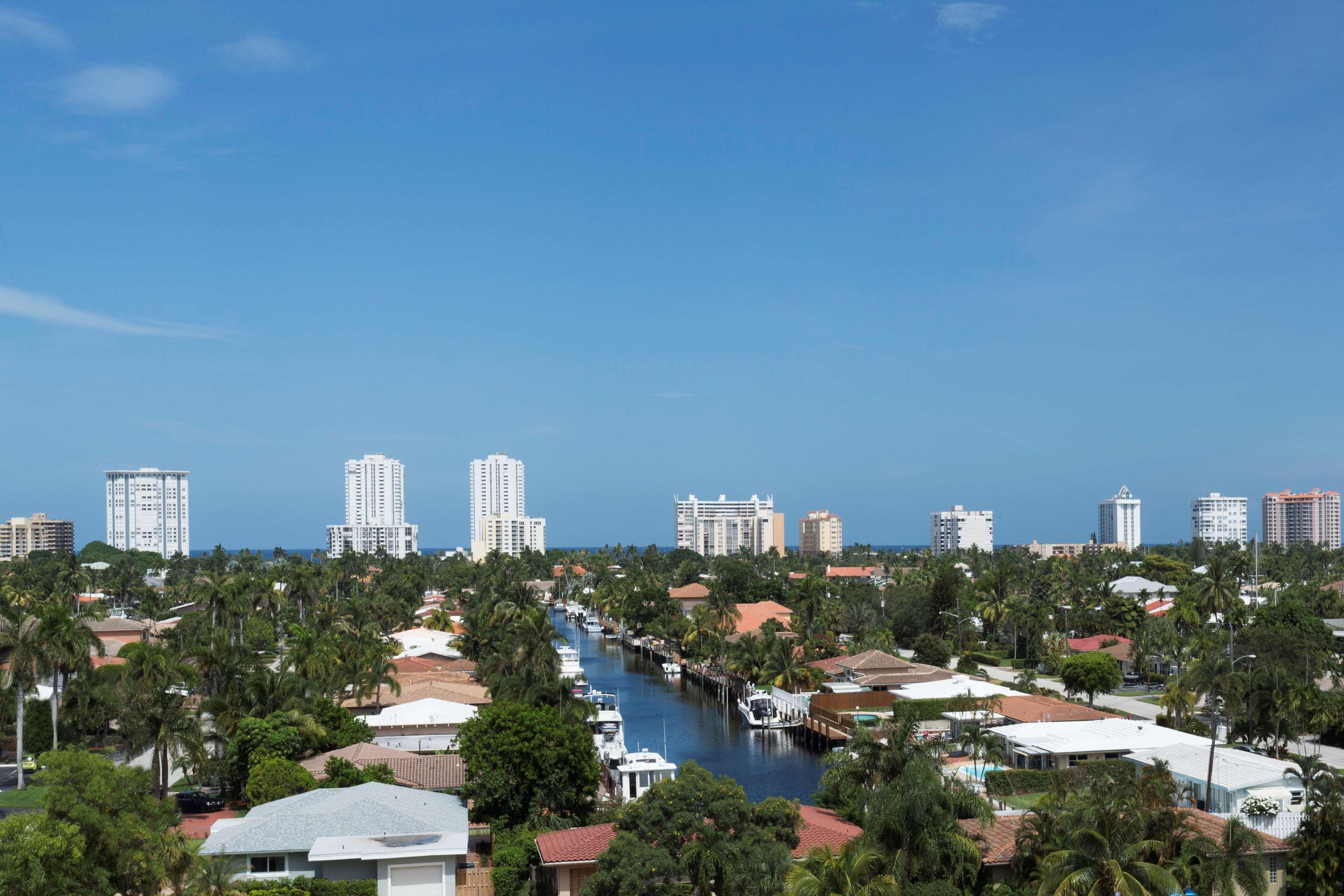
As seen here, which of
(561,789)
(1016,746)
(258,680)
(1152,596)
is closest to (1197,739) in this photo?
(1016,746)

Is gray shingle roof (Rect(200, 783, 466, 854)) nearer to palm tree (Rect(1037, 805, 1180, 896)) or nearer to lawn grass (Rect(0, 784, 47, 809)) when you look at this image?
lawn grass (Rect(0, 784, 47, 809))

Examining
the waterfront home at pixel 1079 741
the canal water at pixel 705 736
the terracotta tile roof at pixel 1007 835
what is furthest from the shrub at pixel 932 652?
the terracotta tile roof at pixel 1007 835

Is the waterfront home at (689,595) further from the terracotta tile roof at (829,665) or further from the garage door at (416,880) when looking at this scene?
the garage door at (416,880)

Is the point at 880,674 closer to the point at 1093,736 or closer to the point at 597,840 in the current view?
the point at 1093,736

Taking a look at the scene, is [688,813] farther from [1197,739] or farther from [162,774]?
[1197,739]

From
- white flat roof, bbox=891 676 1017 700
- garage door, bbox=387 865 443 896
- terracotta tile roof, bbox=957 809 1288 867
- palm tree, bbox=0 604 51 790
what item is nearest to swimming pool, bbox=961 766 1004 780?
white flat roof, bbox=891 676 1017 700

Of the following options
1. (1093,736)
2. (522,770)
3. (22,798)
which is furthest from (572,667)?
(22,798)

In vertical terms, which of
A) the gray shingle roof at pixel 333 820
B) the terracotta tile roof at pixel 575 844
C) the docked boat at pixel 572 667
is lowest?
the docked boat at pixel 572 667
